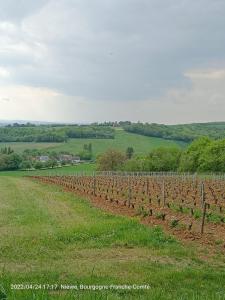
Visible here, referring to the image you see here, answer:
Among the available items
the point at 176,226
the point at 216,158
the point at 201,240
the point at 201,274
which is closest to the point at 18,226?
the point at 176,226

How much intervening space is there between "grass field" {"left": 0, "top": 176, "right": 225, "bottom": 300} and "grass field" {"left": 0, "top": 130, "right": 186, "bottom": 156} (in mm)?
103320

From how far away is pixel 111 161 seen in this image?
323 feet

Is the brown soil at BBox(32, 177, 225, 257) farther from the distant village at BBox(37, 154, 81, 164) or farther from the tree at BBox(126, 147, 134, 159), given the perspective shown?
the tree at BBox(126, 147, 134, 159)

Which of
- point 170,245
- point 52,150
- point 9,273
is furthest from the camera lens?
point 52,150

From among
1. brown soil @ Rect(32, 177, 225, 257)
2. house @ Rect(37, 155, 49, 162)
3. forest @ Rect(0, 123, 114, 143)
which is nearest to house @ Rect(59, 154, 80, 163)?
house @ Rect(37, 155, 49, 162)

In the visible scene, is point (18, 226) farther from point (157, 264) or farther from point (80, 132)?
point (80, 132)

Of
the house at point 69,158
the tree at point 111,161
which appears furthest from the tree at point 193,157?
the house at point 69,158

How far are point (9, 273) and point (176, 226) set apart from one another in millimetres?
7737

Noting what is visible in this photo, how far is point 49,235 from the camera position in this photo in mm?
13727

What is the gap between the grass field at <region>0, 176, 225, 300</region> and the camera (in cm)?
761

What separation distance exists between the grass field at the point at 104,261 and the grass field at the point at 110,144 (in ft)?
339

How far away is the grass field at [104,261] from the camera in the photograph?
25.0 ft

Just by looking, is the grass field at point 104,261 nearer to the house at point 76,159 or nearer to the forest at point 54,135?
the house at point 76,159

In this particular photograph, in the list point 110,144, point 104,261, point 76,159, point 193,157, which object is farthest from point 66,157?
point 104,261
